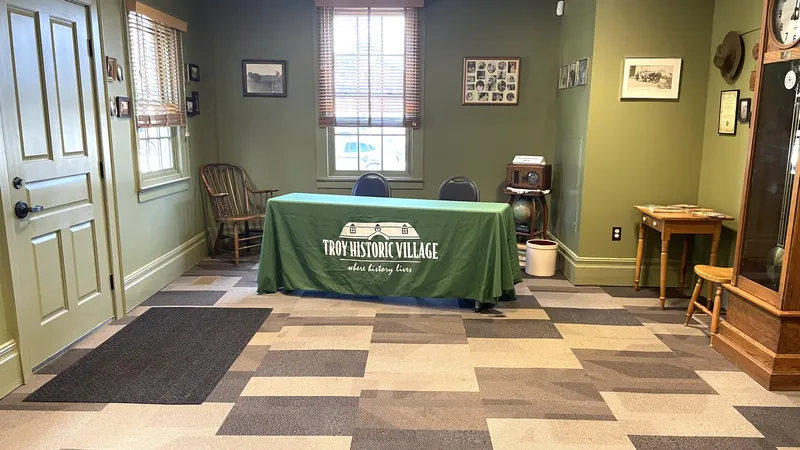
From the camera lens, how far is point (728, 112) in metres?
4.38

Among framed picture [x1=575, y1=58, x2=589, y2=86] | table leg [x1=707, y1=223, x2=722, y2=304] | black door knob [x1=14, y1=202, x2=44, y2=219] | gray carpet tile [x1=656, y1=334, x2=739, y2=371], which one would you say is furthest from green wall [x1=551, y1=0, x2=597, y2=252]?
black door knob [x1=14, y1=202, x2=44, y2=219]

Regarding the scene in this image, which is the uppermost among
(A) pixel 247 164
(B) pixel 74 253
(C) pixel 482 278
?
(A) pixel 247 164

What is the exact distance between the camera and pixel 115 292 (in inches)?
161

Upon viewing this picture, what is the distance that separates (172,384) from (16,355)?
87 cm

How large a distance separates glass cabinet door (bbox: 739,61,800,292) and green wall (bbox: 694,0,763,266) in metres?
0.80

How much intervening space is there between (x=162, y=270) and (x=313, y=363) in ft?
7.40

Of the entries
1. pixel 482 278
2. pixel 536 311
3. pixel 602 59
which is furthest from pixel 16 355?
pixel 602 59

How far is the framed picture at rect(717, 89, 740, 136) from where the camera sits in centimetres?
428

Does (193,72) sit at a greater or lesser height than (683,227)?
greater

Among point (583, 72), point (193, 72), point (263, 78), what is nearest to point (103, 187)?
point (193, 72)

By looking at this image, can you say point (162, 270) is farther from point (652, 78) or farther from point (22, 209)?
point (652, 78)

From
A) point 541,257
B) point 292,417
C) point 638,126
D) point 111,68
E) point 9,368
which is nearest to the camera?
point 292,417

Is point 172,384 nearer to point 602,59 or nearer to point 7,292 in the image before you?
point 7,292

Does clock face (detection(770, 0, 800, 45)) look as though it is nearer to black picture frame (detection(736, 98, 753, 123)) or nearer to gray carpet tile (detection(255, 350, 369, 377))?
black picture frame (detection(736, 98, 753, 123))
